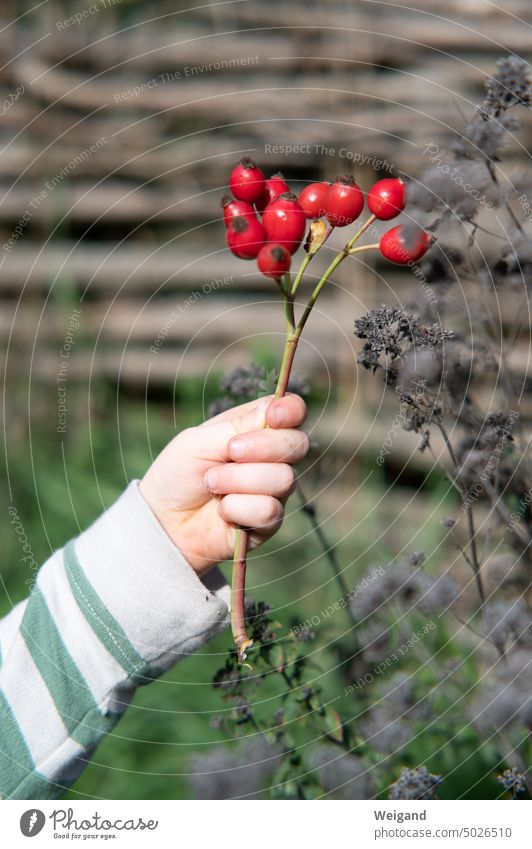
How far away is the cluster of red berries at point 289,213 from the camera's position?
59 centimetres

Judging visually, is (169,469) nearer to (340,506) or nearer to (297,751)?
(297,751)

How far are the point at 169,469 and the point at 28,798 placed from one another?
36 cm

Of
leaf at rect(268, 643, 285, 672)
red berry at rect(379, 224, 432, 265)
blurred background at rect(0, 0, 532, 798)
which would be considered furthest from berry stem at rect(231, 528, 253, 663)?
blurred background at rect(0, 0, 532, 798)

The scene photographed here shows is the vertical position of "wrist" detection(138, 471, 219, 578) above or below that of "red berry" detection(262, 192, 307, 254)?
below

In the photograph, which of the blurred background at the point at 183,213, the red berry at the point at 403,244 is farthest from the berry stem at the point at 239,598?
the blurred background at the point at 183,213

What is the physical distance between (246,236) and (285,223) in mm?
28

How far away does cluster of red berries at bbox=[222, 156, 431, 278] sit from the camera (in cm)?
59

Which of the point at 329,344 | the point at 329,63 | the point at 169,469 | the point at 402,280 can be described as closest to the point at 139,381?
the point at 329,344

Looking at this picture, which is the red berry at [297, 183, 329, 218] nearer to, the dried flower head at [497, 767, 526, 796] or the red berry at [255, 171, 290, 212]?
the red berry at [255, 171, 290, 212]

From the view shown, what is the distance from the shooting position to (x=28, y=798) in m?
0.87

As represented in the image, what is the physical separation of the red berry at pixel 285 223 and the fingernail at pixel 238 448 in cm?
24

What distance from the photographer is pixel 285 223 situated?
1.94ft

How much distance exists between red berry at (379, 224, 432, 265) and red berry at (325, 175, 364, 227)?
0.03 m
